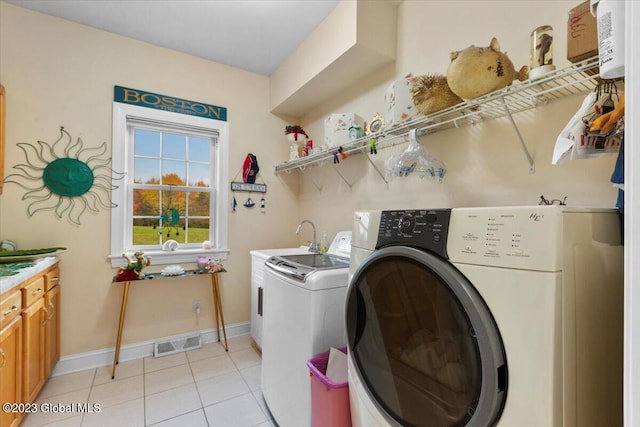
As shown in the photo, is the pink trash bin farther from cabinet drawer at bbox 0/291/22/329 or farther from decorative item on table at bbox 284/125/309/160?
decorative item on table at bbox 284/125/309/160

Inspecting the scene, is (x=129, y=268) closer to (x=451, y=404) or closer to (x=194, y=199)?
(x=194, y=199)

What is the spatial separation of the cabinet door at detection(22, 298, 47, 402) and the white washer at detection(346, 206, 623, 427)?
75.0 inches

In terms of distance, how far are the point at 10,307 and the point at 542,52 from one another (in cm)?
258

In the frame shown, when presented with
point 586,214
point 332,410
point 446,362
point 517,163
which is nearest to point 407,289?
point 446,362

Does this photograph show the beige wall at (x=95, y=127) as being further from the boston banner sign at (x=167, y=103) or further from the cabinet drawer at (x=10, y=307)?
the cabinet drawer at (x=10, y=307)

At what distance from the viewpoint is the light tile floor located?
1.70 meters

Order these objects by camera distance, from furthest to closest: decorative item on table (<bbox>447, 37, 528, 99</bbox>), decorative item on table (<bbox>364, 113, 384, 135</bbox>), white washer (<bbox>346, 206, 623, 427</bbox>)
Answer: decorative item on table (<bbox>364, 113, 384, 135</bbox>)
decorative item on table (<bbox>447, 37, 528, 99</bbox>)
white washer (<bbox>346, 206, 623, 427</bbox>)

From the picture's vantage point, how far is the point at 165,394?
1938 millimetres

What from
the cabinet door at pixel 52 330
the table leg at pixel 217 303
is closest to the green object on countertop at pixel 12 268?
the cabinet door at pixel 52 330

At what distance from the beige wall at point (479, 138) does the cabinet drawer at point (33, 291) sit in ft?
6.77

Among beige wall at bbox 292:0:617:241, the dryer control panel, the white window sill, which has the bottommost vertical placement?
the white window sill

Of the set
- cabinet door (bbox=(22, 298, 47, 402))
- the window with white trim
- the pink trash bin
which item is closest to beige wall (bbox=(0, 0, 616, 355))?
the window with white trim

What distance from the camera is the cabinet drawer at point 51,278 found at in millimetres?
1883

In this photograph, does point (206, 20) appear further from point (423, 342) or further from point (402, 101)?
point (423, 342)
